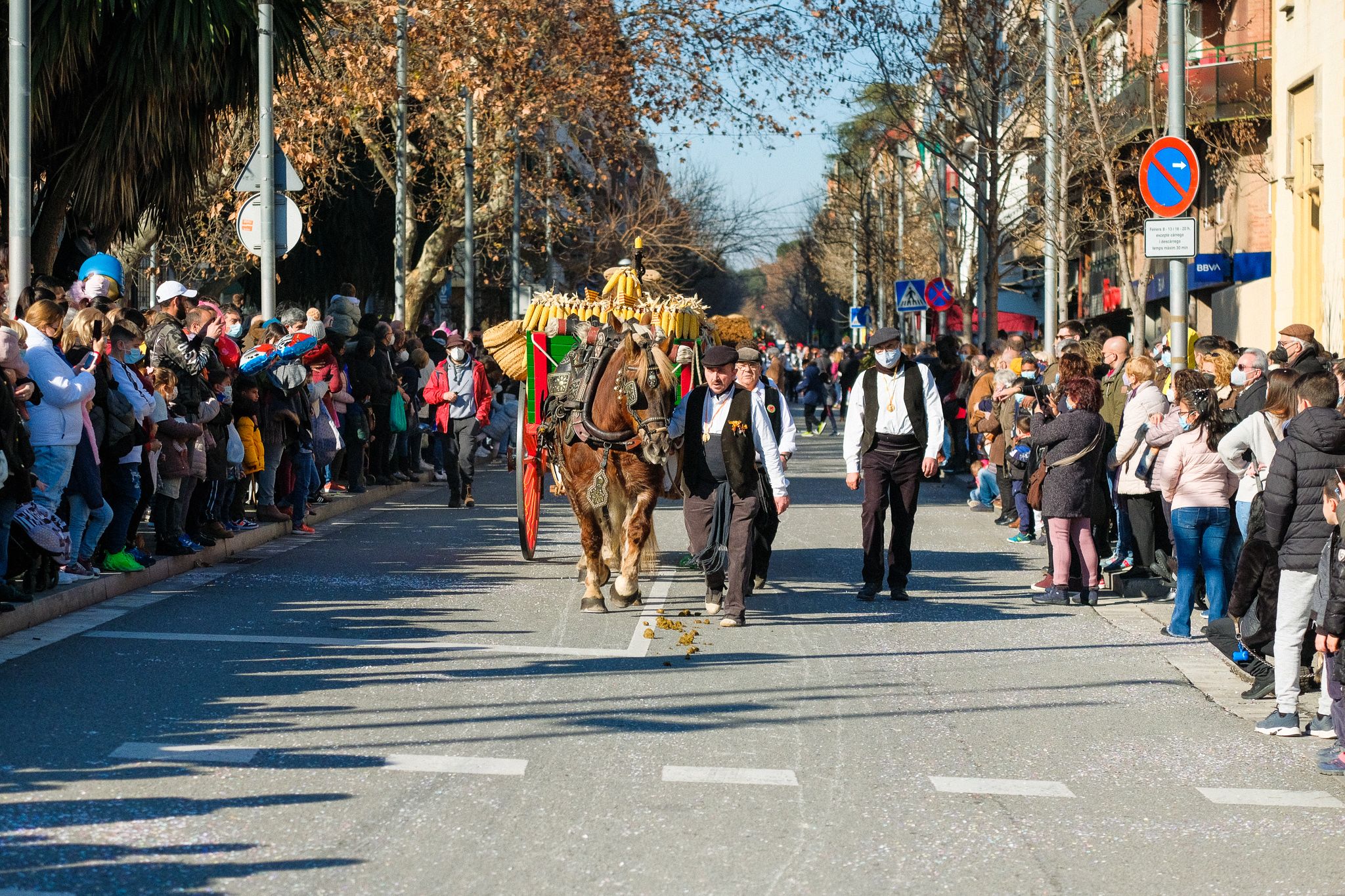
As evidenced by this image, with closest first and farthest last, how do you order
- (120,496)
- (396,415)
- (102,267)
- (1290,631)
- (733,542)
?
1. (1290,631)
2. (733,542)
3. (120,496)
4. (102,267)
5. (396,415)

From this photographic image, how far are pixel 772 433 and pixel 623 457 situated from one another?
3.09 feet

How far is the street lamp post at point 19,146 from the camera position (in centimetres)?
1272

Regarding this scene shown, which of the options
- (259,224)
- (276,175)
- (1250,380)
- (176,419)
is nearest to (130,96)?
(276,175)

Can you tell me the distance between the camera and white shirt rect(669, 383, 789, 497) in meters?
10.9

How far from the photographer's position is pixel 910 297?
33.9 metres

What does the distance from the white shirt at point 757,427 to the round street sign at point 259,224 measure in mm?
8035

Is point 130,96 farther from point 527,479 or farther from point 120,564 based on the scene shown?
point 120,564

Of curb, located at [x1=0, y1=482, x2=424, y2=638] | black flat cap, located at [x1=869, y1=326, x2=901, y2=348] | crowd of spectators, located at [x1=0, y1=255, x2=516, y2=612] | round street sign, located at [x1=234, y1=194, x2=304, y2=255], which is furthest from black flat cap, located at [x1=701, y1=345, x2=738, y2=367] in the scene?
round street sign, located at [x1=234, y1=194, x2=304, y2=255]

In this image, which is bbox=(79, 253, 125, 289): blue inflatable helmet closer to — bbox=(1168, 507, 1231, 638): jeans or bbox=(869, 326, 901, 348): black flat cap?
bbox=(869, 326, 901, 348): black flat cap

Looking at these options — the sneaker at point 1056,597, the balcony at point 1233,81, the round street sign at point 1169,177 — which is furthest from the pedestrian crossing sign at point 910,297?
the sneaker at point 1056,597

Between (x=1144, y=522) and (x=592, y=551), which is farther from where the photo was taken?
(x=1144, y=522)

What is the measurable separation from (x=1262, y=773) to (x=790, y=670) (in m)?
2.65

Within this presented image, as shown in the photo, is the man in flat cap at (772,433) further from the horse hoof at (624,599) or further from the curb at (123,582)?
the curb at (123,582)

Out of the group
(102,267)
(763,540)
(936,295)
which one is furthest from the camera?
(936,295)
